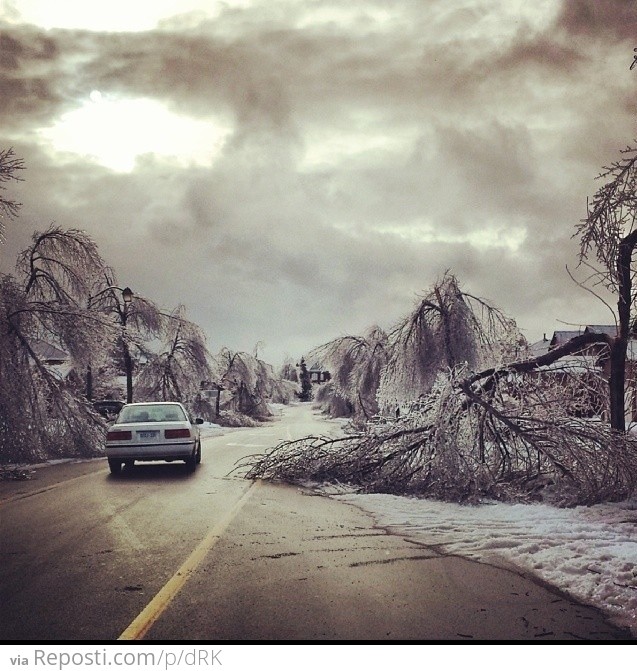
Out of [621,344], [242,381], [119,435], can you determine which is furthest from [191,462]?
[242,381]

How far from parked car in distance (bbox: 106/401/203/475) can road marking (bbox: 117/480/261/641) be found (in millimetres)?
5969

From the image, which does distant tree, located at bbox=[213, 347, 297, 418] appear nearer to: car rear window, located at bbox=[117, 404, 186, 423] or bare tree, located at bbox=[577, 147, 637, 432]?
car rear window, located at bbox=[117, 404, 186, 423]

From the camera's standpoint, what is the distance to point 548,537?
6590 mm

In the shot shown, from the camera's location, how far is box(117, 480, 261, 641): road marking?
13.2ft

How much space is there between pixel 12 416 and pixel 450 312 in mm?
9952

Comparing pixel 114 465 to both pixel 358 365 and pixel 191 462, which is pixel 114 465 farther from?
pixel 358 365

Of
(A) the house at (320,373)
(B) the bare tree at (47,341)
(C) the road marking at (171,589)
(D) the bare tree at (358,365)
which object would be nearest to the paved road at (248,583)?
(C) the road marking at (171,589)

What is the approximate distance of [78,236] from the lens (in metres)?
18.6

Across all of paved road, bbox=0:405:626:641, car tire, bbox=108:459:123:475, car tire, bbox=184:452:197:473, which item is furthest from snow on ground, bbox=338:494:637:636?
car tire, bbox=108:459:123:475

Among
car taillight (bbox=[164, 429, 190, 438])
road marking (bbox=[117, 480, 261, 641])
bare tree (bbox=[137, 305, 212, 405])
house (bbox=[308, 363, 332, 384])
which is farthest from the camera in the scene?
house (bbox=[308, 363, 332, 384])

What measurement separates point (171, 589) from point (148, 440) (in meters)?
8.99

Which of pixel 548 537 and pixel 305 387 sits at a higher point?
pixel 305 387

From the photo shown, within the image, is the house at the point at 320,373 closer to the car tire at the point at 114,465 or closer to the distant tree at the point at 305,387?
the distant tree at the point at 305,387

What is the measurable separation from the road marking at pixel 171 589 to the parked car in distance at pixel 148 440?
5.97 meters
